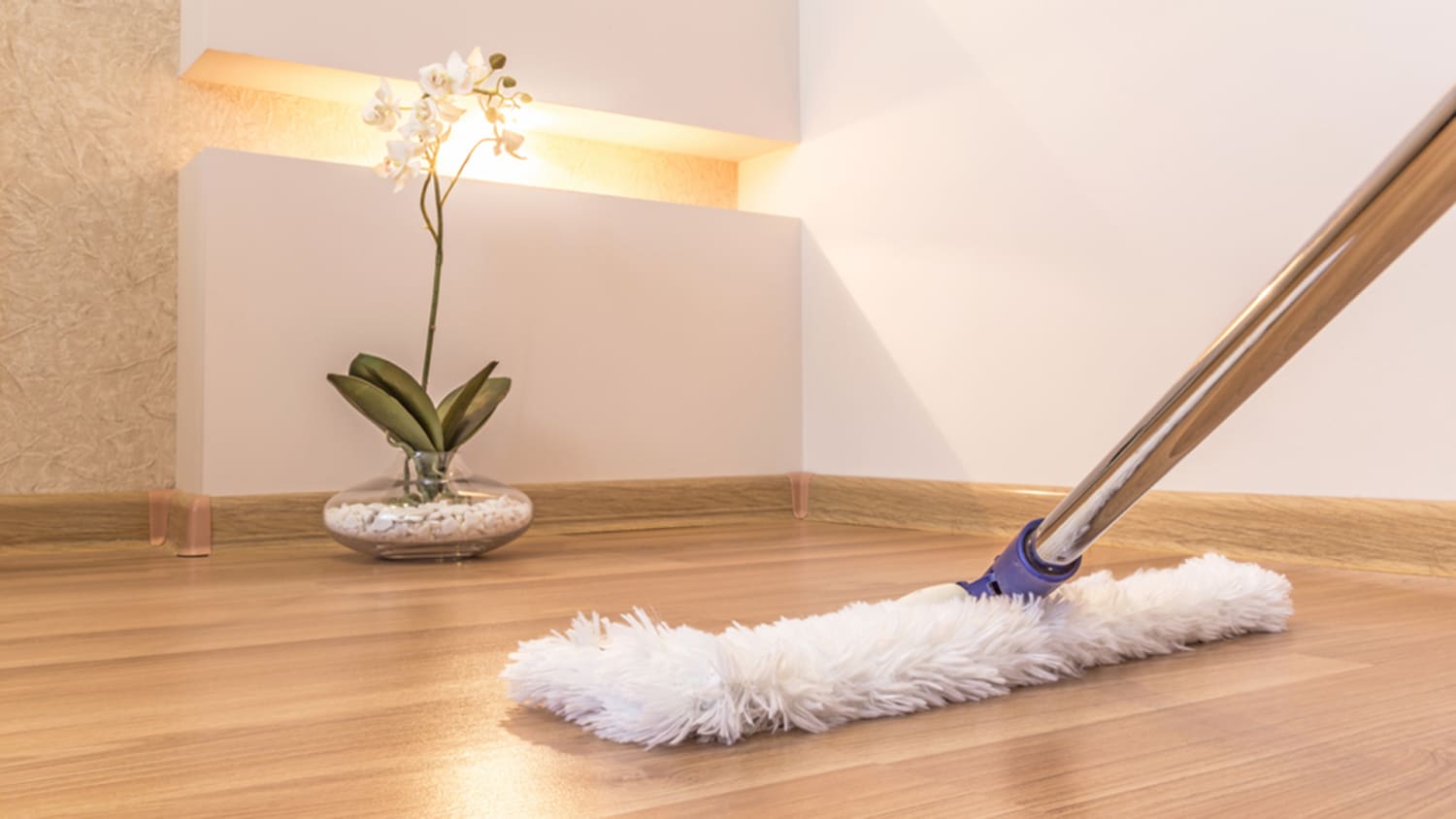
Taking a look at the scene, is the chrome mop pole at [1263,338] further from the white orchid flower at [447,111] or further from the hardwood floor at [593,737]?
the white orchid flower at [447,111]

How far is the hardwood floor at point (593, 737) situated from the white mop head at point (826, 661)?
13 mm

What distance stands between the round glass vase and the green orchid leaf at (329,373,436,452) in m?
0.02

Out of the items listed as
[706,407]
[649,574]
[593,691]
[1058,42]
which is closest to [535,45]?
[706,407]

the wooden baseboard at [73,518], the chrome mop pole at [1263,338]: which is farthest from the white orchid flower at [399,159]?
the chrome mop pole at [1263,338]

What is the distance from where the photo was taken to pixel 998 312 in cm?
180

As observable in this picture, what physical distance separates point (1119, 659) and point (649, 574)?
660 millimetres

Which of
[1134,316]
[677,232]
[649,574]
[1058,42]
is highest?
[1058,42]

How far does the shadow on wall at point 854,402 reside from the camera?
1968 mm

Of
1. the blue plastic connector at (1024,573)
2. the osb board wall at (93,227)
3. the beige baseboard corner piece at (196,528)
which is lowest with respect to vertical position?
the beige baseboard corner piece at (196,528)

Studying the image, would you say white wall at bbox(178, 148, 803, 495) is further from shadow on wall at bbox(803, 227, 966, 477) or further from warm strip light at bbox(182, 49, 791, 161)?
warm strip light at bbox(182, 49, 791, 161)

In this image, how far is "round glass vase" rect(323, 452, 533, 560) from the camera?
58.9 inches

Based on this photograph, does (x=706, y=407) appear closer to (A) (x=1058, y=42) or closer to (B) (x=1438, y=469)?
(A) (x=1058, y=42)

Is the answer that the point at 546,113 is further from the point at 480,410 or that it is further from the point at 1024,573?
the point at 1024,573

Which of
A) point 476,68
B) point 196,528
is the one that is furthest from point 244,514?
point 476,68
